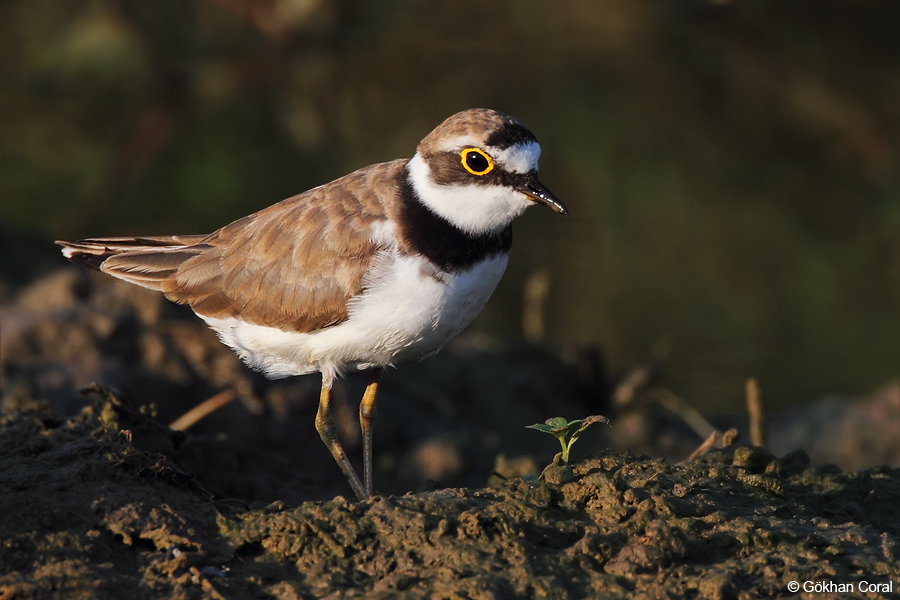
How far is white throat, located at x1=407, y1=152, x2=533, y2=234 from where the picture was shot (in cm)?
510

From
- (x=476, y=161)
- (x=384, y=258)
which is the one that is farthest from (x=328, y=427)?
(x=476, y=161)

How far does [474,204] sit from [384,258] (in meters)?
0.52

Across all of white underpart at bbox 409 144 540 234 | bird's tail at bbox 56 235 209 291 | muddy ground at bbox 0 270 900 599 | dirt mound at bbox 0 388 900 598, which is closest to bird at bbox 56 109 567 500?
white underpart at bbox 409 144 540 234

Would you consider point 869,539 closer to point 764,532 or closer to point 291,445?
point 764,532

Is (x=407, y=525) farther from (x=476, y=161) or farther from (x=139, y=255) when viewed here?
(x=139, y=255)

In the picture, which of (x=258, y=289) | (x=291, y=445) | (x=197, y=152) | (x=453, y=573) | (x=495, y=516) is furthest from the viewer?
(x=197, y=152)

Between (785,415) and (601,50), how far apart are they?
9240 mm

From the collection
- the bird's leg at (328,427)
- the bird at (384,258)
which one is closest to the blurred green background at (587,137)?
the bird at (384,258)

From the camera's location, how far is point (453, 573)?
3574 mm

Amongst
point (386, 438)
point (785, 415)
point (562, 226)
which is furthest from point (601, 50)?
point (386, 438)

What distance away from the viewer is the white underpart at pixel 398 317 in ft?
16.3

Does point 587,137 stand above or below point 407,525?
above

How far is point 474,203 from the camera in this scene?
5.11 meters

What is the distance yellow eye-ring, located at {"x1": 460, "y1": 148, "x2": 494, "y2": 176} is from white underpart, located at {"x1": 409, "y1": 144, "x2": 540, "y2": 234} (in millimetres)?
78
